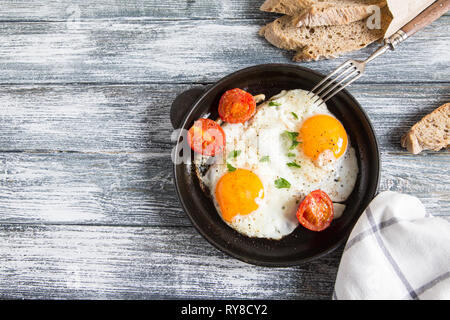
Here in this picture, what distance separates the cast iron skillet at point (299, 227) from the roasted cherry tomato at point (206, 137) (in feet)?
0.17

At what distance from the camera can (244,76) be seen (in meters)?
1.89

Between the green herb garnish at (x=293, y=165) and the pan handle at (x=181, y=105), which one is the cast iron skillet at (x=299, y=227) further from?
the green herb garnish at (x=293, y=165)

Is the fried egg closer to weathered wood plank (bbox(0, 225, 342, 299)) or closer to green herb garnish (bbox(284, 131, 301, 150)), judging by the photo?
green herb garnish (bbox(284, 131, 301, 150))

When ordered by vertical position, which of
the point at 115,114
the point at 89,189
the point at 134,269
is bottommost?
the point at 134,269

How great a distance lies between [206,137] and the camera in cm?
184

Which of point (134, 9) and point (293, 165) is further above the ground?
point (134, 9)

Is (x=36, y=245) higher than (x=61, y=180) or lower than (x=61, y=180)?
lower

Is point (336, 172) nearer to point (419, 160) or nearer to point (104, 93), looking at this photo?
point (419, 160)

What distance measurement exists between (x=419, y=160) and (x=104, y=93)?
5.62 feet

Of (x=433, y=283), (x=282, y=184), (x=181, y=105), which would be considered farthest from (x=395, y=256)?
(x=181, y=105)

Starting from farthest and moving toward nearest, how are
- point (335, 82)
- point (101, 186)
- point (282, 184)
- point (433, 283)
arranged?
1. point (101, 186)
2. point (335, 82)
3. point (282, 184)
4. point (433, 283)

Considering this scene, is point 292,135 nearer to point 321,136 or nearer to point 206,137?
point 321,136

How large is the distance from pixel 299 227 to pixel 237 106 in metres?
0.68
